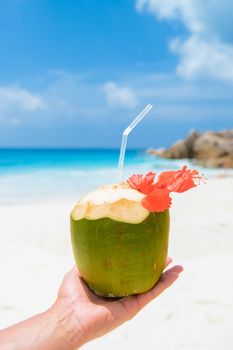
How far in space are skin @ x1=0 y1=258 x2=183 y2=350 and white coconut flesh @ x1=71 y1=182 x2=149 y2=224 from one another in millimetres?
412

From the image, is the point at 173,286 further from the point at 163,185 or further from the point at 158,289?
the point at 163,185

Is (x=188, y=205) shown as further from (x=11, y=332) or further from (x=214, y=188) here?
(x=11, y=332)

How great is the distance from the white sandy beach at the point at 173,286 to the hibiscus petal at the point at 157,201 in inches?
69.6

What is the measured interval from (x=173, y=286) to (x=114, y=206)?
260 centimetres

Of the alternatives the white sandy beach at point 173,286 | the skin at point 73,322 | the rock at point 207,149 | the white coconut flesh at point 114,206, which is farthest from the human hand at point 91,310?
the rock at point 207,149

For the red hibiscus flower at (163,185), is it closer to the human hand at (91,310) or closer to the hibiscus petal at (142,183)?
the hibiscus petal at (142,183)

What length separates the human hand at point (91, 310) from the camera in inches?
76.9

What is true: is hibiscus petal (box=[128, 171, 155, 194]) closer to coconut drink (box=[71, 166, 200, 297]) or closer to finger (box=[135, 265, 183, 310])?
coconut drink (box=[71, 166, 200, 297])

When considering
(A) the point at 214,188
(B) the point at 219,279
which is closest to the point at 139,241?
(B) the point at 219,279

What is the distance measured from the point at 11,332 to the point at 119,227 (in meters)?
0.71

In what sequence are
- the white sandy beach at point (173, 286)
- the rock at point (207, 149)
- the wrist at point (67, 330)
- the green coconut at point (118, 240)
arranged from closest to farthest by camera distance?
1. the green coconut at point (118, 240)
2. the wrist at point (67, 330)
3. the white sandy beach at point (173, 286)
4. the rock at point (207, 149)

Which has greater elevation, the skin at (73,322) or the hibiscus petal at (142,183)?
the hibiscus petal at (142,183)

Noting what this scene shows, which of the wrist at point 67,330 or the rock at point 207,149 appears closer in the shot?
the wrist at point 67,330

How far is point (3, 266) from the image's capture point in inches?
200
